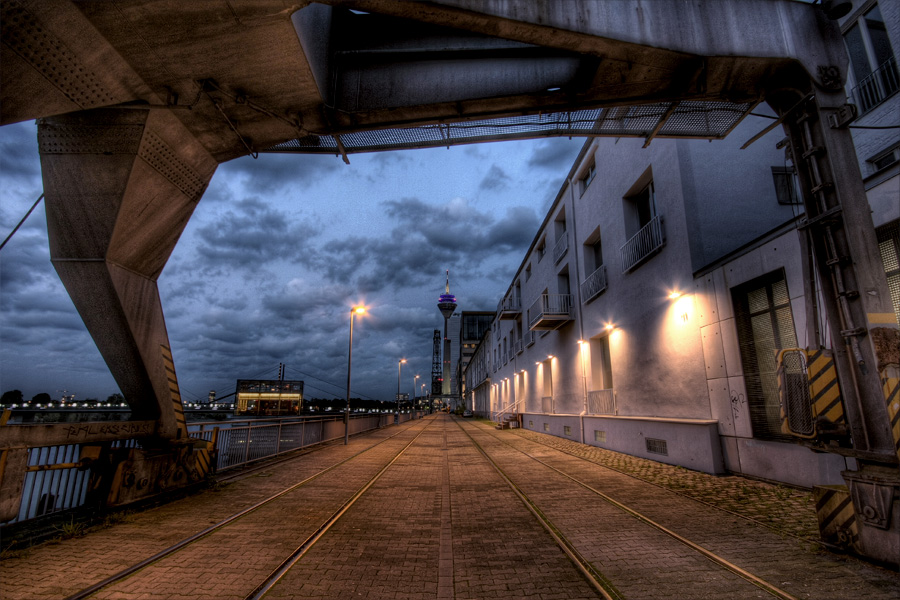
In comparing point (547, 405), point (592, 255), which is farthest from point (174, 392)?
point (547, 405)

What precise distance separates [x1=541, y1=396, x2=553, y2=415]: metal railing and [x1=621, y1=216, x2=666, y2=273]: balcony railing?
36.7 ft

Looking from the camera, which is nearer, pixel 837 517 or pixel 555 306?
pixel 837 517

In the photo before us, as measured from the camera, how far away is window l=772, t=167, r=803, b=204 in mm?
10893

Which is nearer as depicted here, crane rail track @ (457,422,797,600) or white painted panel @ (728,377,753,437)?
crane rail track @ (457,422,797,600)

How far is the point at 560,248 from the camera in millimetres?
22141

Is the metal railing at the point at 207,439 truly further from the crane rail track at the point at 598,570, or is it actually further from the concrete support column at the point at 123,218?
the crane rail track at the point at 598,570

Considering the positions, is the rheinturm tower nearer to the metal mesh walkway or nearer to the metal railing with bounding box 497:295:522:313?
the metal railing with bounding box 497:295:522:313

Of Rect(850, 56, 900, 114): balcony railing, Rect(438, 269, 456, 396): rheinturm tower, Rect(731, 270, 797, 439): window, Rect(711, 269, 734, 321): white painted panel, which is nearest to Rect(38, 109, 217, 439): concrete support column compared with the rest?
Rect(711, 269, 734, 321): white painted panel

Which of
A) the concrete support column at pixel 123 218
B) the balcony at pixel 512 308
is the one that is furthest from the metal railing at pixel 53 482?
the balcony at pixel 512 308

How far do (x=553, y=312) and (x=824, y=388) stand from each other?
1581 cm

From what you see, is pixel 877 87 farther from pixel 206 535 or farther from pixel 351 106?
pixel 206 535

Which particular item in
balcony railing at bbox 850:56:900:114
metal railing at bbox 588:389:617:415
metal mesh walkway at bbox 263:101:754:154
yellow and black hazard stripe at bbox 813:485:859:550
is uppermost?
balcony railing at bbox 850:56:900:114

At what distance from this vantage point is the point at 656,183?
12.6m

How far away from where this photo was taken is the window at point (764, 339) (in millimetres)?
8180
